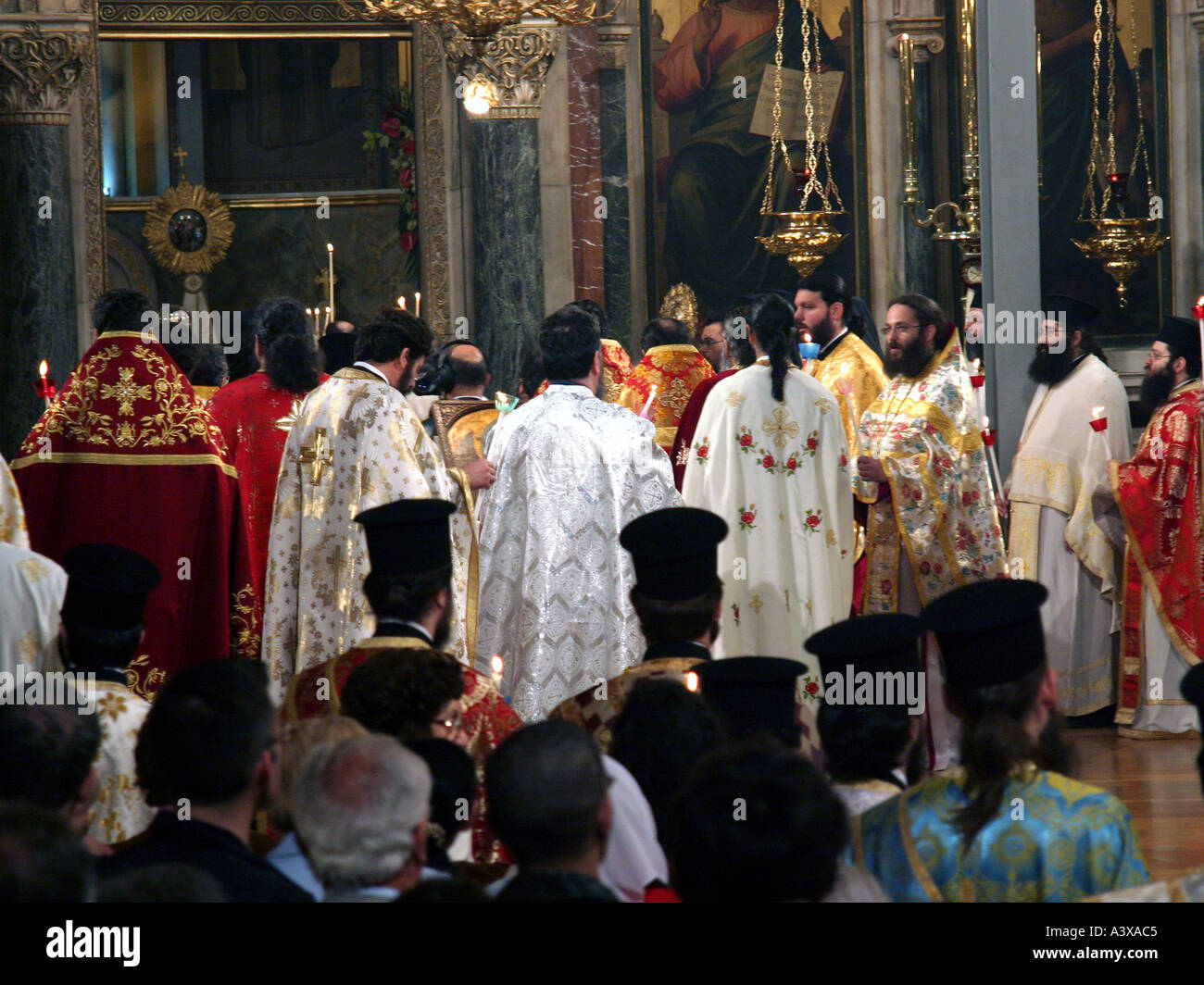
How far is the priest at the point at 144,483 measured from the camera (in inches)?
246

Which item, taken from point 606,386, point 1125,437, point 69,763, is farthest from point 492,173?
point 69,763

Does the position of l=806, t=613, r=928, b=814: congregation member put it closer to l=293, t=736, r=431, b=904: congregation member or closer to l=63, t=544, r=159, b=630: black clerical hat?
l=293, t=736, r=431, b=904: congregation member

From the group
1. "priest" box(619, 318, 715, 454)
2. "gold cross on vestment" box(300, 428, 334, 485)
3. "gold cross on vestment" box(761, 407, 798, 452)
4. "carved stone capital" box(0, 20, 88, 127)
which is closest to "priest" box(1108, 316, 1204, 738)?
"gold cross on vestment" box(761, 407, 798, 452)

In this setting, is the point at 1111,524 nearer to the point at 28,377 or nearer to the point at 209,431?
the point at 209,431

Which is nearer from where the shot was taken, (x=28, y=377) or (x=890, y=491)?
(x=890, y=491)

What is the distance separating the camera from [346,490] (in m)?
6.30

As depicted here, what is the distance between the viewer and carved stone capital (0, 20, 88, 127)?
11.0 m

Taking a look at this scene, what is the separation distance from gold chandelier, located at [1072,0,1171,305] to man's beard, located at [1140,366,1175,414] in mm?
3421

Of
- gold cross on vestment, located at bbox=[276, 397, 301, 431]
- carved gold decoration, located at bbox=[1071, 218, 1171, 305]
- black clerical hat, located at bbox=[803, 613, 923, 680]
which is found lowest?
black clerical hat, located at bbox=[803, 613, 923, 680]

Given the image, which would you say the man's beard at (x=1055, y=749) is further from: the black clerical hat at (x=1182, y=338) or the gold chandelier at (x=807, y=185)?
the gold chandelier at (x=807, y=185)

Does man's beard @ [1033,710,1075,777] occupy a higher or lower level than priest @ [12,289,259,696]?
lower

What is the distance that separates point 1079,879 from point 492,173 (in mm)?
8609

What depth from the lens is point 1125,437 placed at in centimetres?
829

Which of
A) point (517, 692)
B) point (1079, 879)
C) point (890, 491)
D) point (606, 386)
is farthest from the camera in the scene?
point (606, 386)
